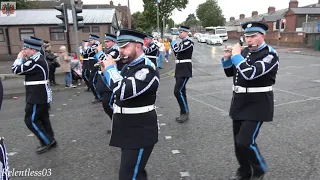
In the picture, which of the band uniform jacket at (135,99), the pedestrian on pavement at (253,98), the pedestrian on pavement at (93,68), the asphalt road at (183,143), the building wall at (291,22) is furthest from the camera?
the building wall at (291,22)

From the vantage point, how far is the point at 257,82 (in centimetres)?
344

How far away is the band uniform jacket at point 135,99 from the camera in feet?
8.89

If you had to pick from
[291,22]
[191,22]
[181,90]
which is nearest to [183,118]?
[181,90]

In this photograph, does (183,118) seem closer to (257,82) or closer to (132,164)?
(257,82)

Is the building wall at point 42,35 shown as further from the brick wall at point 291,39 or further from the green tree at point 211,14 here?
the green tree at point 211,14

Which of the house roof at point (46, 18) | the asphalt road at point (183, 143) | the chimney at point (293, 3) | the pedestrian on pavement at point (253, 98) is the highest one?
the chimney at point (293, 3)

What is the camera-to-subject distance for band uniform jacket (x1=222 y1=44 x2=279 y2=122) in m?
3.20

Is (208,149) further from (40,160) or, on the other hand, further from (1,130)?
(1,130)

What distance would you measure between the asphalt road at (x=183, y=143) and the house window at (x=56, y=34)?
64.0ft

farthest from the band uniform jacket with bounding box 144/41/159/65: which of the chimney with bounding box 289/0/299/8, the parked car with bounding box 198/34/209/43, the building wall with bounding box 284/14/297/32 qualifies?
the chimney with bounding box 289/0/299/8

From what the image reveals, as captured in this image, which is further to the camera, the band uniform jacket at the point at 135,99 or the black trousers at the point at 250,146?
the black trousers at the point at 250,146

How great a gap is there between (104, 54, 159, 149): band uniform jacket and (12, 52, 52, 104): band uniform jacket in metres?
2.34

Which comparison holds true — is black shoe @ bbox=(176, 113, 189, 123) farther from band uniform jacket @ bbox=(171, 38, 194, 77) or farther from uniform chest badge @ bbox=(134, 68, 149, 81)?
uniform chest badge @ bbox=(134, 68, 149, 81)

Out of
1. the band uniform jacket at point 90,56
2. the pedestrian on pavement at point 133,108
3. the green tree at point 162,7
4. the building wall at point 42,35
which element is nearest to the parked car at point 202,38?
the green tree at point 162,7
